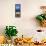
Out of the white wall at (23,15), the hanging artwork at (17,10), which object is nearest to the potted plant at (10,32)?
the white wall at (23,15)

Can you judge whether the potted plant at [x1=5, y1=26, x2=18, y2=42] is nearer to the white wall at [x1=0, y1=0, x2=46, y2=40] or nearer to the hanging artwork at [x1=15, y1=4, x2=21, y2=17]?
the white wall at [x1=0, y1=0, x2=46, y2=40]

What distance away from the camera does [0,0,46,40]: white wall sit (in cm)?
337

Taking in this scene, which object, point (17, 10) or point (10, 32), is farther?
point (17, 10)

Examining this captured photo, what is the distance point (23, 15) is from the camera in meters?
3.39

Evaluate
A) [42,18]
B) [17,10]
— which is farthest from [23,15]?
[42,18]

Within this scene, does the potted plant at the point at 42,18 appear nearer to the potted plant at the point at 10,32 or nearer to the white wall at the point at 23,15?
the white wall at the point at 23,15

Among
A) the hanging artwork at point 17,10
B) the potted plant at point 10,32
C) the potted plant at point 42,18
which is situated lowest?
the potted plant at point 10,32

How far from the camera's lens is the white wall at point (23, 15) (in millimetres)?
3369

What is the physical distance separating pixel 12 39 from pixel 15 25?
26cm

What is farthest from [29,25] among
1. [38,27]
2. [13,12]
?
[13,12]

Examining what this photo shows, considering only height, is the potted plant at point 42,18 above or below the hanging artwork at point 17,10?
below

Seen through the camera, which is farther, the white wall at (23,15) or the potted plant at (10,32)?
the white wall at (23,15)

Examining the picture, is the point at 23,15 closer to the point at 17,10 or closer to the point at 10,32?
the point at 17,10

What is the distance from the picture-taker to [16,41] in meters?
3.21
